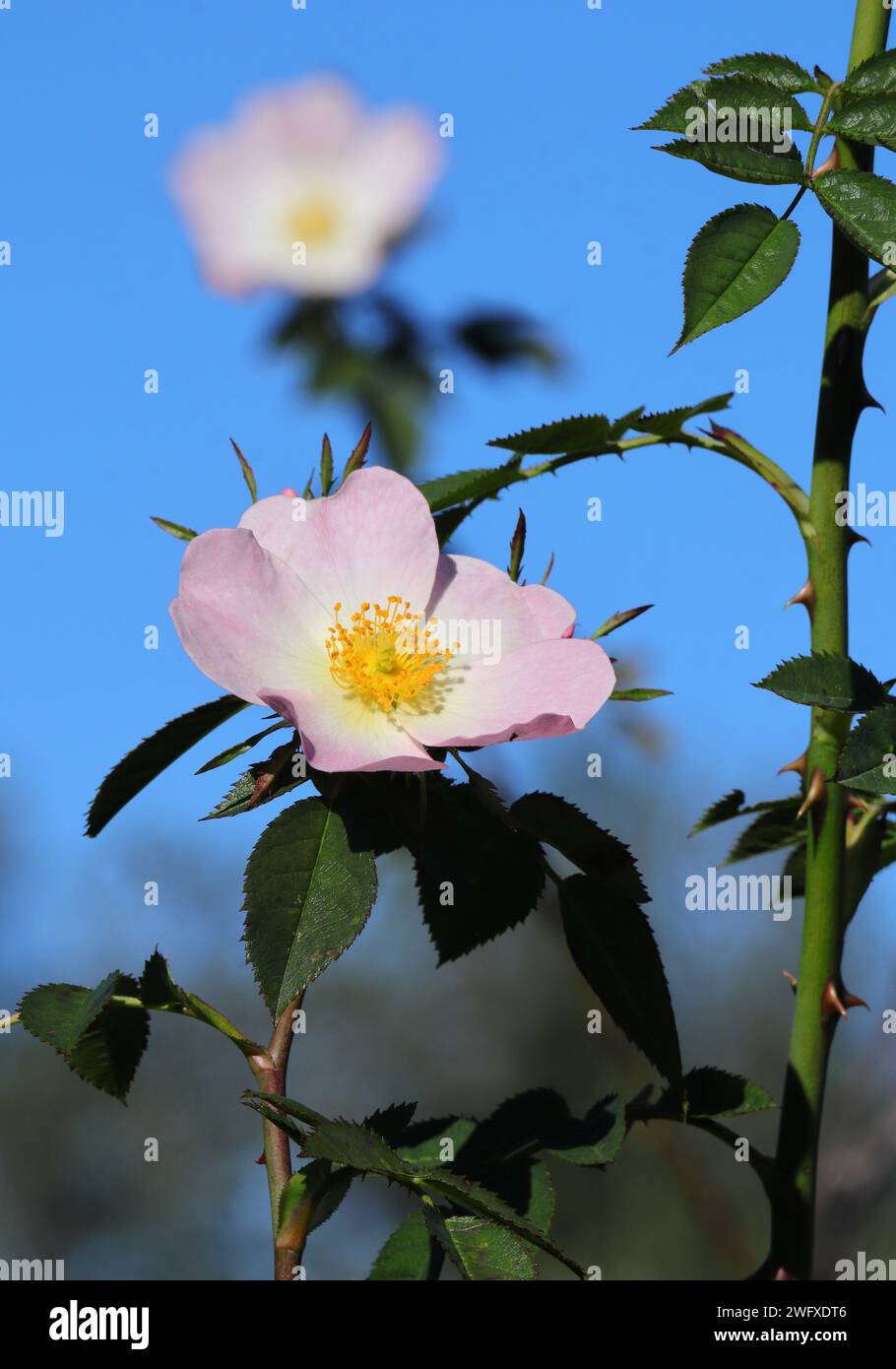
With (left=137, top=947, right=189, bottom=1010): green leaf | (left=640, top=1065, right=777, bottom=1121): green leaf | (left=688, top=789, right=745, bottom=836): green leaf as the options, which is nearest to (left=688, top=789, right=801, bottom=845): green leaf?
(left=688, top=789, right=745, bottom=836): green leaf

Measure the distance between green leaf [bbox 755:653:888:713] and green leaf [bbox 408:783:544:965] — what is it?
0.54ft

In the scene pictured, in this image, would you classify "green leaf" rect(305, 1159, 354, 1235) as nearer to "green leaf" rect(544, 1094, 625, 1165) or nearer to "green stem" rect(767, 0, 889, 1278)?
"green leaf" rect(544, 1094, 625, 1165)

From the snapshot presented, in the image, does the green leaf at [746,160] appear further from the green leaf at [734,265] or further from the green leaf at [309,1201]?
the green leaf at [309,1201]

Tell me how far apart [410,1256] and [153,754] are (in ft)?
1.06

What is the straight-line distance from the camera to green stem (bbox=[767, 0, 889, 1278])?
0.89 meters

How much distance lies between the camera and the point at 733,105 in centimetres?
78

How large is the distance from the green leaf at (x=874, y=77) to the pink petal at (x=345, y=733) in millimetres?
446

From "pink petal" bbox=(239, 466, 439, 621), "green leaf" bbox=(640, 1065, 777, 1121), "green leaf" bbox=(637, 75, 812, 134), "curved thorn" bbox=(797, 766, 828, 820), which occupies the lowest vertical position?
"green leaf" bbox=(640, 1065, 777, 1121)

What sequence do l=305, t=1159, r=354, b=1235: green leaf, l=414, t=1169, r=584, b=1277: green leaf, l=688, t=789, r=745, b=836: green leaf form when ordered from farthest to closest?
1. l=688, t=789, r=745, b=836: green leaf
2. l=305, t=1159, r=354, b=1235: green leaf
3. l=414, t=1169, r=584, b=1277: green leaf

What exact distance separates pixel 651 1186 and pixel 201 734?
1.79 meters

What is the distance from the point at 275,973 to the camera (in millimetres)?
677

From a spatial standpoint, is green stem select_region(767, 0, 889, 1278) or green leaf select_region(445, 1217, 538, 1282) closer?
green leaf select_region(445, 1217, 538, 1282)
